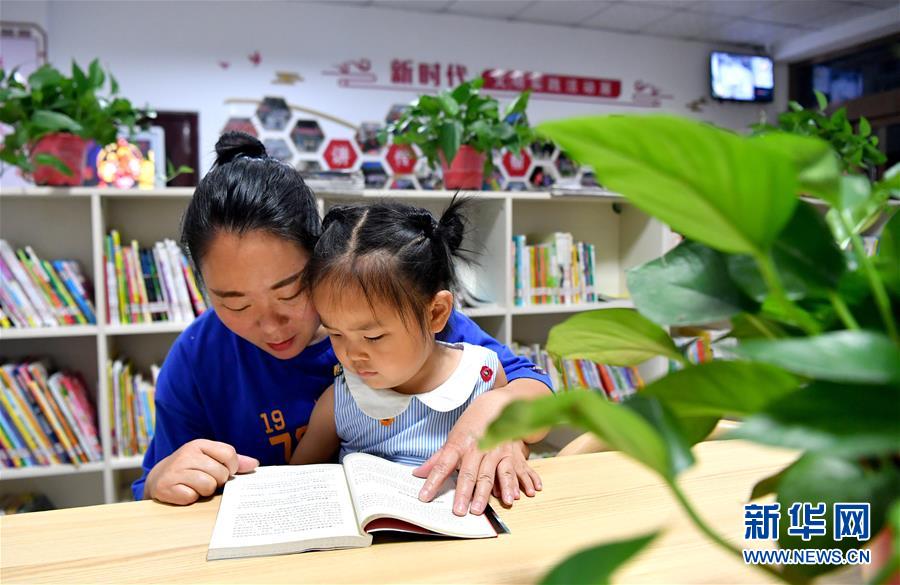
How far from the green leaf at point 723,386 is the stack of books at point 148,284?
6.85 ft

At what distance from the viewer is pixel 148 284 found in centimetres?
227

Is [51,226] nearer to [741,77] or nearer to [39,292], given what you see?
[39,292]

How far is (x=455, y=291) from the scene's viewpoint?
129 cm

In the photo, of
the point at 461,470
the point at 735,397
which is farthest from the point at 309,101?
the point at 735,397

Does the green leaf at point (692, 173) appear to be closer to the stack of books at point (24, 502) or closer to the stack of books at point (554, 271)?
the stack of books at point (554, 271)

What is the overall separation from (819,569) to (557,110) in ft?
16.8

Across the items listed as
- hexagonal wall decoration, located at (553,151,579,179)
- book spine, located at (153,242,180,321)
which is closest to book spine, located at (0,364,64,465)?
book spine, located at (153,242,180,321)

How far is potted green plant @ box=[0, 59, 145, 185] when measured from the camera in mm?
1949

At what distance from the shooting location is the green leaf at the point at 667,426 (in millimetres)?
283

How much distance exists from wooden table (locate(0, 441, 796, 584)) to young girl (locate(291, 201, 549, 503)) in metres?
0.24

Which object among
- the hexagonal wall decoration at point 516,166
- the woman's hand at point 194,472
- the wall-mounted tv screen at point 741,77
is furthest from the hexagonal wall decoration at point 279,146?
the woman's hand at point 194,472

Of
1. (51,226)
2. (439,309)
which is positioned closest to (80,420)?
(51,226)

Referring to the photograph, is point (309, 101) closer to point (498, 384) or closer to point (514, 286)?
point (514, 286)

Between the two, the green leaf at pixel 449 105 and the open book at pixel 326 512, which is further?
the green leaf at pixel 449 105
